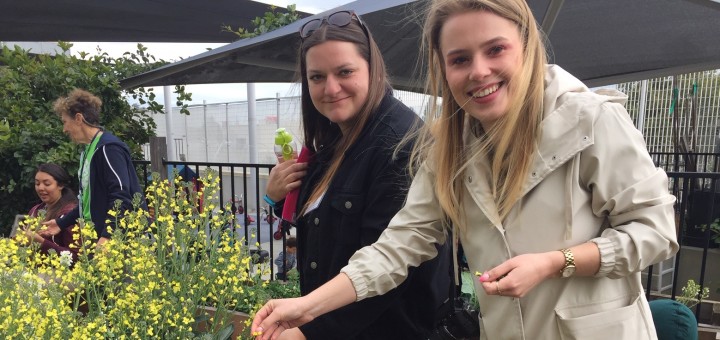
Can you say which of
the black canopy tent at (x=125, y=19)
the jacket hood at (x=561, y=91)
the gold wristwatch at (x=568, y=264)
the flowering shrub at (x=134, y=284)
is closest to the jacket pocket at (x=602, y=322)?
the gold wristwatch at (x=568, y=264)

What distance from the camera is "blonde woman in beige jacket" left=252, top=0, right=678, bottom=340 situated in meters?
0.98

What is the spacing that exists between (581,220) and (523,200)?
0.13 m

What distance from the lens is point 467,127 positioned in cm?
128

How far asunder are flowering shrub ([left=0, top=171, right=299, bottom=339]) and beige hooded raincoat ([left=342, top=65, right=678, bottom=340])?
3.31ft

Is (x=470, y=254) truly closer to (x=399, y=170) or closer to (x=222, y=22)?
(x=399, y=170)

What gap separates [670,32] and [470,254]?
3.81 metres

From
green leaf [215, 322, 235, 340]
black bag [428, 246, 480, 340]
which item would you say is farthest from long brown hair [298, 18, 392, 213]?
green leaf [215, 322, 235, 340]

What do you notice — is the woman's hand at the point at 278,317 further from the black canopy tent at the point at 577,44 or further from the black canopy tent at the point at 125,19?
the black canopy tent at the point at 125,19

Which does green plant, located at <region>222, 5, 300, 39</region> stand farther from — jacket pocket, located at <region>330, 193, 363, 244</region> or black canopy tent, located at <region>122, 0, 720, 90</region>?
jacket pocket, located at <region>330, 193, 363, 244</region>

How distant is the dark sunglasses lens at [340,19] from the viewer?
1.48 metres

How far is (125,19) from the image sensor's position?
659 centimetres

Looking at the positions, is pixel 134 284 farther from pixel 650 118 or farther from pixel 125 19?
pixel 650 118

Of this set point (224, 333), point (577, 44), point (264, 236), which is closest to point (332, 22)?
point (224, 333)

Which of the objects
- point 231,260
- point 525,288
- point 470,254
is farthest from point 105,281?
point 525,288
